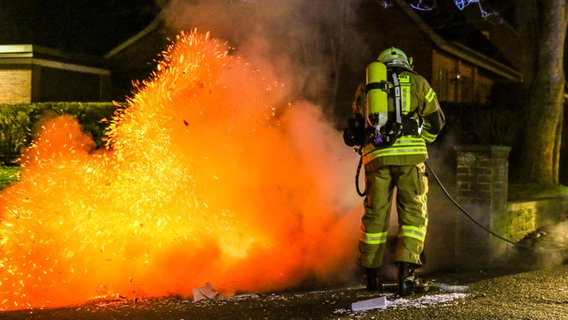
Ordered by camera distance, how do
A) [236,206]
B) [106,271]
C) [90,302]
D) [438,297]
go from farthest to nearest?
[236,206]
[106,271]
[90,302]
[438,297]

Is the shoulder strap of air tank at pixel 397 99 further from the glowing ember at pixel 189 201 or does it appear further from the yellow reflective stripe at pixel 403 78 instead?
the glowing ember at pixel 189 201

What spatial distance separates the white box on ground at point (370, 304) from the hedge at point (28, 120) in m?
9.43

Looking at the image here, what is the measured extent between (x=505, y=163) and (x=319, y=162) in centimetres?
207

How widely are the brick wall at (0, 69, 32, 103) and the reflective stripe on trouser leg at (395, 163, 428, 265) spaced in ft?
46.8

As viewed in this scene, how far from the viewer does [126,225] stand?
6.53 m

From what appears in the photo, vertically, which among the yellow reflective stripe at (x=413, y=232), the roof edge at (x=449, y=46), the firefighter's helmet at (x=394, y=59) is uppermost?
the roof edge at (x=449, y=46)

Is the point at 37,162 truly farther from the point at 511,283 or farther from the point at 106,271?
the point at 511,283

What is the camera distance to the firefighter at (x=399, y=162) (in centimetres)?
514

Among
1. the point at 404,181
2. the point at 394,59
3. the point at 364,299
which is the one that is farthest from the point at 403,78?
the point at 364,299

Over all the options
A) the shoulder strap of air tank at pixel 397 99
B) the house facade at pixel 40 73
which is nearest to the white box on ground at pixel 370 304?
the shoulder strap of air tank at pixel 397 99

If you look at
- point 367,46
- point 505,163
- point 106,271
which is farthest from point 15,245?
point 367,46

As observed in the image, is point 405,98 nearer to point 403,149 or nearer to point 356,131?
point 403,149

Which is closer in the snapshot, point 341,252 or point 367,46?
point 341,252

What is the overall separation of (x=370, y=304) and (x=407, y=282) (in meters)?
0.59
